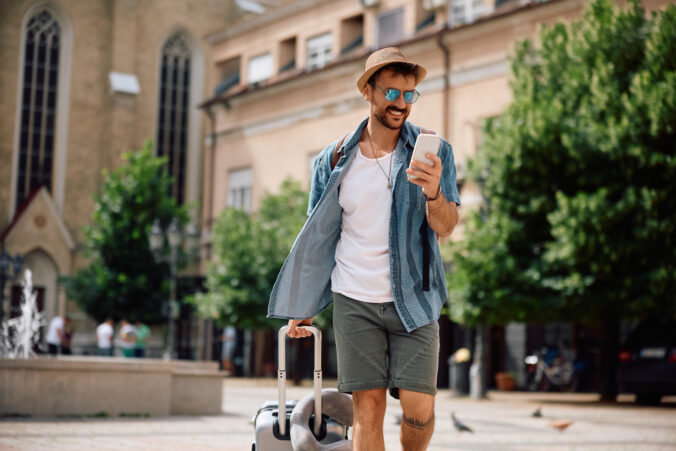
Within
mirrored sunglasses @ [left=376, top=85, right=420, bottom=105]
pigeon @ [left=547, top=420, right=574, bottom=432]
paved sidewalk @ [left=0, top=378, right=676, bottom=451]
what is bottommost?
paved sidewalk @ [left=0, top=378, right=676, bottom=451]

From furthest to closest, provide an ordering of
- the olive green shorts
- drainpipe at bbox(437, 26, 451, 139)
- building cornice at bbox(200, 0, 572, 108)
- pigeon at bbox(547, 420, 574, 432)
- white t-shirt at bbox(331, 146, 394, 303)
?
1. drainpipe at bbox(437, 26, 451, 139)
2. building cornice at bbox(200, 0, 572, 108)
3. pigeon at bbox(547, 420, 574, 432)
4. white t-shirt at bbox(331, 146, 394, 303)
5. the olive green shorts

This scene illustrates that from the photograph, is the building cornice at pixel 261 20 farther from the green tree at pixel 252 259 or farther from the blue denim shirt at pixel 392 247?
the blue denim shirt at pixel 392 247

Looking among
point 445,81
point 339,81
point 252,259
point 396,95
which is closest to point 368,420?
point 396,95

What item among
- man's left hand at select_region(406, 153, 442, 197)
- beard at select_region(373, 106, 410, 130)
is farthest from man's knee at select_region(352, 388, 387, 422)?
beard at select_region(373, 106, 410, 130)

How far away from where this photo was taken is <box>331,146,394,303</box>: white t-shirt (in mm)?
4391

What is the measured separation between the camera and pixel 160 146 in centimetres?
4538

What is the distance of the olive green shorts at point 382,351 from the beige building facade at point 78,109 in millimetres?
38442

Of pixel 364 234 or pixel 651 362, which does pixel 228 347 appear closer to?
pixel 651 362

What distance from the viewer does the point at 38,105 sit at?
42875 millimetres

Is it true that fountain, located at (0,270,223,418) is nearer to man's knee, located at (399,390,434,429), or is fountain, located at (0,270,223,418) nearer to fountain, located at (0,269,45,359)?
fountain, located at (0,269,45,359)

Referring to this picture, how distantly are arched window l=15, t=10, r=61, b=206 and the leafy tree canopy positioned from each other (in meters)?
26.4

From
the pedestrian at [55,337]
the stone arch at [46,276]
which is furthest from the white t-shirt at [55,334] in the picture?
the stone arch at [46,276]

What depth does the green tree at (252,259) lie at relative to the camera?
93.1 feet

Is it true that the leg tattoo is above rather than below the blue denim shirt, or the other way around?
below
